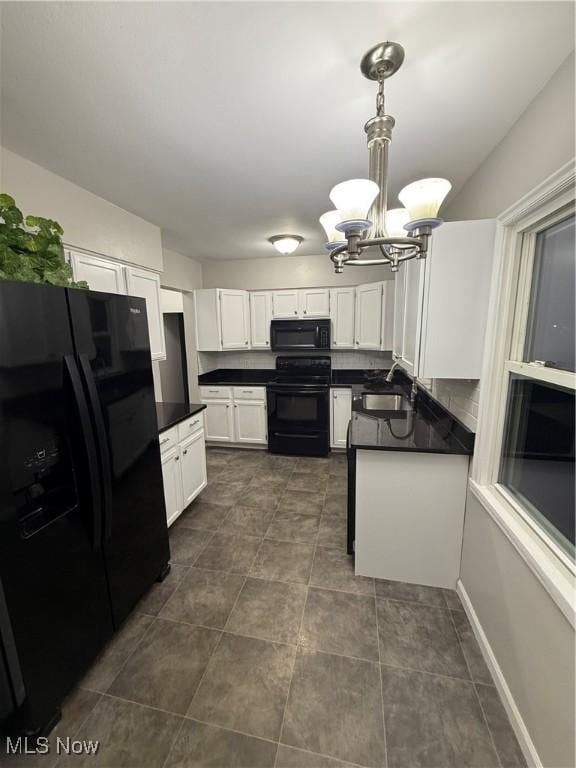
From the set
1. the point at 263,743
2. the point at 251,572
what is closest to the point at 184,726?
the point at 263,743

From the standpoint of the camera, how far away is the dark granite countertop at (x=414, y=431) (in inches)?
69.8

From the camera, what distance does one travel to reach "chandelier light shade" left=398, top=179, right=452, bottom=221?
1.14 meters

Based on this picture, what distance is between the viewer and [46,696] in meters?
1.21

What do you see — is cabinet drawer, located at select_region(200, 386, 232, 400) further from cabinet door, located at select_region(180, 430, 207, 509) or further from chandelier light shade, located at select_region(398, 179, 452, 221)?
chandelier light shade, located at select_region(398, 179, 452, 221)

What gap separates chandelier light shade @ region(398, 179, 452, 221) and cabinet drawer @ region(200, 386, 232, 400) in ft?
10.7

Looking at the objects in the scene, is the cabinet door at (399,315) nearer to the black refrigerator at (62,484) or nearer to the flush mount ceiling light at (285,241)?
the flush mount ceiling light at (285,241)

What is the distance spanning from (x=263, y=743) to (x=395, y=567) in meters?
1.13

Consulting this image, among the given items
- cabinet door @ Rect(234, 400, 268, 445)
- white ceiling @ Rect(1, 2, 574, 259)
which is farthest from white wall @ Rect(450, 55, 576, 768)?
cabinet door @ Rect(234, 400, 268, 445)

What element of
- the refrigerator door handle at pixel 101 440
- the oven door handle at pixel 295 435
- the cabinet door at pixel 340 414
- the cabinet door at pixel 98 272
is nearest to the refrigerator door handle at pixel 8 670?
the refrigerator door handle at pixel 101 440

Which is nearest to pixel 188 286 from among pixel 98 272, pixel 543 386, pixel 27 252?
pixel 98 272

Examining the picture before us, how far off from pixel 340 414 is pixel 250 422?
47.4 inches

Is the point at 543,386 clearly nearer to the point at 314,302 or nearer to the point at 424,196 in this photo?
the point at 424,196

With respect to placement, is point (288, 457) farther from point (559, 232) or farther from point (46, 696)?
point (559, 232)

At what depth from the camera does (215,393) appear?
414 centimetres
